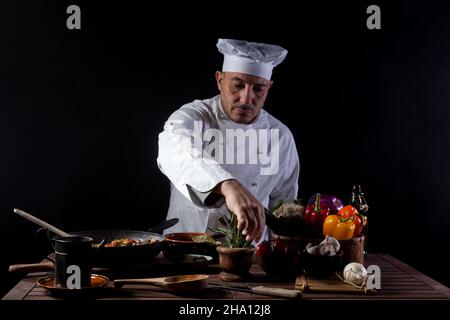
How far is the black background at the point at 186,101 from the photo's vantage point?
3777mm

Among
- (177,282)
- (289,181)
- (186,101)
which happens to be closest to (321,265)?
(177,282)

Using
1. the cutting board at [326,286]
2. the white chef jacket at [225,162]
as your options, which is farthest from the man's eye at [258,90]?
the cutting board at [326,286]

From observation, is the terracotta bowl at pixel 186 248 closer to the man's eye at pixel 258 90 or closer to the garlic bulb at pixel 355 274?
the garlic bulb at pixel 355 274

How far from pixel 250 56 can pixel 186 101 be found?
0.83 metres

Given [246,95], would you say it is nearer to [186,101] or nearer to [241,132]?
[241,132]

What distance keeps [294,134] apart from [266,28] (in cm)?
75

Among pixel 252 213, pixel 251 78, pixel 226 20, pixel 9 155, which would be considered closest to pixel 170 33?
pixel 226 20

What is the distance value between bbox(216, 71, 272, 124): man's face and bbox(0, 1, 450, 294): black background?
0.73m

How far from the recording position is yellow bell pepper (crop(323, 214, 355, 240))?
82.7 inches

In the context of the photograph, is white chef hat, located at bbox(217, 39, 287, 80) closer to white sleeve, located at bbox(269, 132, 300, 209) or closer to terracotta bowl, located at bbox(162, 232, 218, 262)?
white sleeve, located at bbox(269, 132, 300, 209)

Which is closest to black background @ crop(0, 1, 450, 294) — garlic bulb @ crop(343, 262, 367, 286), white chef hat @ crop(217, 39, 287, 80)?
white chef hat @ crop(217, 39, 287, 80)

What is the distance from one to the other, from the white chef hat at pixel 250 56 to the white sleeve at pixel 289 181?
1.85 feet

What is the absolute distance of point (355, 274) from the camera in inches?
75.2
